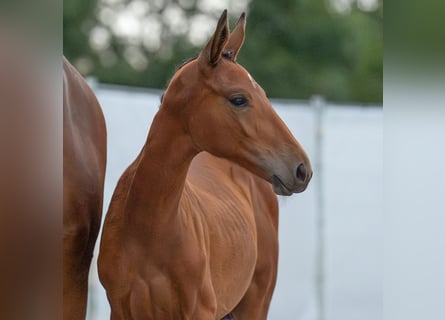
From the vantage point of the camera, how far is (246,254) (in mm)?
1474

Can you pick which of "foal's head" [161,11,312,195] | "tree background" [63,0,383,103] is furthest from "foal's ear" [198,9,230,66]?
"tree background" [63,0,383,103]

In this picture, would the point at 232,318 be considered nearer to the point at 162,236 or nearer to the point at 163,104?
the point at 162,236

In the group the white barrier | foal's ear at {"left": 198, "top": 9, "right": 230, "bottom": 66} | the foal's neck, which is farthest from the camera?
the white barrier

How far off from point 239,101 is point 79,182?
40 centimetres

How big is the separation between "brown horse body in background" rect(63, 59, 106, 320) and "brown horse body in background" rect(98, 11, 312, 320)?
0.30 ft

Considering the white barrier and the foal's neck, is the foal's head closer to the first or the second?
the foal's neck

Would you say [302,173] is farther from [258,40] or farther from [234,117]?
[258,40]

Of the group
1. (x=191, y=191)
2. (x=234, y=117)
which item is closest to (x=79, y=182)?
(x=191, y=191)

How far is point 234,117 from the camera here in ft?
4.06

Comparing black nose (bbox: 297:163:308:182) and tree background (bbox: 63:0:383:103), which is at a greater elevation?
tree background (bbox: 63:0:383:103)

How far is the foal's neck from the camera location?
129cm

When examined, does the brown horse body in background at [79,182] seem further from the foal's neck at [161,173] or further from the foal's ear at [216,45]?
the foal's ear at [216,45]

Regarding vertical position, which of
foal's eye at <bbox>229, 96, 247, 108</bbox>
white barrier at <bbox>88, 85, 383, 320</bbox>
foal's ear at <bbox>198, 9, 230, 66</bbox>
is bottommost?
white barrier at <bbox>88, 85, 383, 320</bbox>

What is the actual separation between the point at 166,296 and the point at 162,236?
104mm
